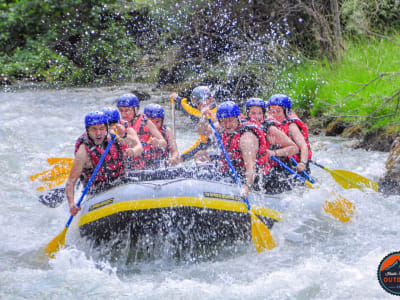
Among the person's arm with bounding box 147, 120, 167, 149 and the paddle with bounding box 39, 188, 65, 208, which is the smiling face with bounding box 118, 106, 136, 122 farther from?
the paddle with bounding box 39, 188, 65, 208

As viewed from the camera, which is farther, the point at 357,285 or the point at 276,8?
the point at 276,8

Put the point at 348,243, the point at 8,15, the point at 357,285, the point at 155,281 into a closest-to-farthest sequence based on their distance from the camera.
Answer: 1. the point at 357,285
2. the point at 155,281
3. the point at 348,243
4. the point at 8,15

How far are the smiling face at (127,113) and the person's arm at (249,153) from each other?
72.5 inches

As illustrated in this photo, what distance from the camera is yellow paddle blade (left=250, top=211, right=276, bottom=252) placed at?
4.98 metres

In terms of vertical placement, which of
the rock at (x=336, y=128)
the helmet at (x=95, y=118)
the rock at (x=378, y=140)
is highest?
the helmet at (x=95, y=118)

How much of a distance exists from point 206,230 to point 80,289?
1.29 m

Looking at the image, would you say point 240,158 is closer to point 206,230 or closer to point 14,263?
point 206,230

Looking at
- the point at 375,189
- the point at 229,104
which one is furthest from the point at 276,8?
the point at 229,104

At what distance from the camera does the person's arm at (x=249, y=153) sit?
528 cm

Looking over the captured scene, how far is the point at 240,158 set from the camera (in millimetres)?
5504

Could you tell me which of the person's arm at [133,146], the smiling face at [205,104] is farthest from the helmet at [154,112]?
the person's arm at [133,146]

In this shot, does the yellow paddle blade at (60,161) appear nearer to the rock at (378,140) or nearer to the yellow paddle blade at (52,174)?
the yellow paddle blade at (52,174)

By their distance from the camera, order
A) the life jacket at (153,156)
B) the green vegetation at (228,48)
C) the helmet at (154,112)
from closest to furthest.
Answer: the life jacket at (153,156)
the helmet at (154,112)
the green vegetation at (228,48)

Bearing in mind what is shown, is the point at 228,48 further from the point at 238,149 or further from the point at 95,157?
the point at 95,157
